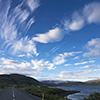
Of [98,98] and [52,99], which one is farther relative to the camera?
[98,98]

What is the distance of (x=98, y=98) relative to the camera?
22719 millimetres

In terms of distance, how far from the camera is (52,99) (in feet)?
60.7

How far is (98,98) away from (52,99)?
994 cm
